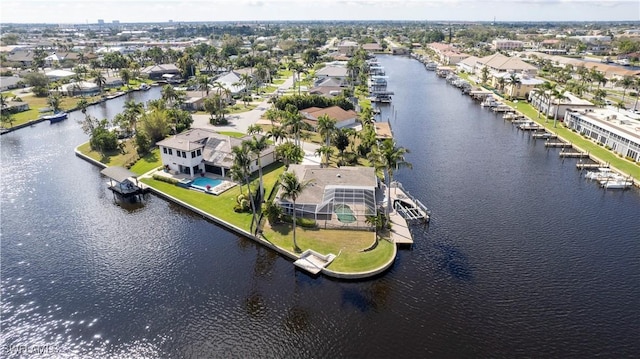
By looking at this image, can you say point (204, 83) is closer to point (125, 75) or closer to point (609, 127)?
point (125, 75)

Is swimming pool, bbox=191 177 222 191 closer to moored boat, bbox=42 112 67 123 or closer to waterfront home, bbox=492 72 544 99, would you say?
moored boat, bbox=42 112 67 123

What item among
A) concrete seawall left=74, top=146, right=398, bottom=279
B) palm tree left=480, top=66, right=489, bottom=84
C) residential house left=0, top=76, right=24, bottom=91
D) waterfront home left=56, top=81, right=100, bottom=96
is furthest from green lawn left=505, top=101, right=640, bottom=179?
residential house left=0, top=76, right=24, bottom=91

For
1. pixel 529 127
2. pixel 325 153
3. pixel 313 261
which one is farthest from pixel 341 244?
pixel 529 127

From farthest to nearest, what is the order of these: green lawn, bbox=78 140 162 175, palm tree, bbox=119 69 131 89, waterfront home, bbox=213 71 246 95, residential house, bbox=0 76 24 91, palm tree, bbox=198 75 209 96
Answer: palm tree, bbox=119 69 131 89, residential house, bbox=0 76 24 91, waterfront home, bbox=213 71 246 95, palm tree, bbox=198 75 209 96, green lawn, bbox=78 140 162 175

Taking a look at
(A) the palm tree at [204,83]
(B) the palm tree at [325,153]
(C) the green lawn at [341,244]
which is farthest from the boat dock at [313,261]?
(A) the palm tree at [204,83]

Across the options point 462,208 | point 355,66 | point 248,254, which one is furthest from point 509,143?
point 355,66

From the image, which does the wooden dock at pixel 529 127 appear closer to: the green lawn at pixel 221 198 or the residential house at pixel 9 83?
the green lawn at pixel 221 198
